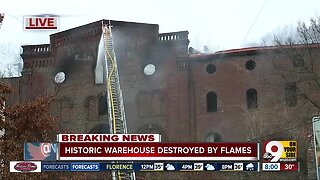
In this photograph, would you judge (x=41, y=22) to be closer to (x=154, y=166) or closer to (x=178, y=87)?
(x=154, y=166)

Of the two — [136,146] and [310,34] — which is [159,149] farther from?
[310,34]

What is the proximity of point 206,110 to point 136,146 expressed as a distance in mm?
Answer: 20836

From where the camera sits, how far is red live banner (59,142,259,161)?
655 inches

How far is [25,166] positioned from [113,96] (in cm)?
1663

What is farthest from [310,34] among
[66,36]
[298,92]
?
[66,36]

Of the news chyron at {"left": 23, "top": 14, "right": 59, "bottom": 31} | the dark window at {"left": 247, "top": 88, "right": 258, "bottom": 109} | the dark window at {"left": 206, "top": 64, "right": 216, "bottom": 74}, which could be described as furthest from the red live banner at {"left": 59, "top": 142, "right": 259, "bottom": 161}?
the dark window at {"left": 206, "top": 64, "right": 216, "bottom": 74}

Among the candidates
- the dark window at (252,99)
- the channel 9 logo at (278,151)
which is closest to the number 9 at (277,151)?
the channel 9 logo at (278,151)

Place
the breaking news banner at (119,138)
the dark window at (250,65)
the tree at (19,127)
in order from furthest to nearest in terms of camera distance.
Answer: the dark window at (250,65)
the tree at (19,127)
the breaking news banner at (119,138)

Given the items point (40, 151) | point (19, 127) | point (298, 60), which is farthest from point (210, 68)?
→ point (40, 151)

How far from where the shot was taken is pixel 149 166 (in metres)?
16.8

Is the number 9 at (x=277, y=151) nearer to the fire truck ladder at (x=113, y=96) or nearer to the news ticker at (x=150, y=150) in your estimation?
the news ticker at (x=150, y=150)

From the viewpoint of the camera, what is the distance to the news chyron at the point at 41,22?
17656 millimetres

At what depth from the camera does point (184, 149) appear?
16.7 m

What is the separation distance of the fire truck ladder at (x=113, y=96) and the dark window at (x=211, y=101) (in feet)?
22.7
